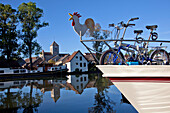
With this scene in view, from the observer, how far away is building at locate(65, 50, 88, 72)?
34.6 meters

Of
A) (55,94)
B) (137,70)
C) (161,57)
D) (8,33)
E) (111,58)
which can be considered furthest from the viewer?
(8,33)

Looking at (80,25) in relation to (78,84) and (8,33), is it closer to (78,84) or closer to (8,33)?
(78,84)

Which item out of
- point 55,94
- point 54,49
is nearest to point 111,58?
point 55,94

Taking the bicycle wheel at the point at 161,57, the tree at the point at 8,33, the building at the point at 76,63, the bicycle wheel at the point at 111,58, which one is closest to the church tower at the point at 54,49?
the building at the point at 76,63

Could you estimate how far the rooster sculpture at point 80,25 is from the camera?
165 inches

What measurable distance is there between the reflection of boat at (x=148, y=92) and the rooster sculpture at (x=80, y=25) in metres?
1.46

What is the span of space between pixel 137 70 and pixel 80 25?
187 centimetres

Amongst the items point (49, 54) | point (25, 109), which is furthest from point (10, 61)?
point (49, 54)

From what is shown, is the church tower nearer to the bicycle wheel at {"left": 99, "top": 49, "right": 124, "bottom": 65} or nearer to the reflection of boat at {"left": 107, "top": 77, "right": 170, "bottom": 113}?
the bicycle wheel at {"left": 99, "top": 49, "right": 124, "bottom": 65}

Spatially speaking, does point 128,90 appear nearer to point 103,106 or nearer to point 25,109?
point 103,106

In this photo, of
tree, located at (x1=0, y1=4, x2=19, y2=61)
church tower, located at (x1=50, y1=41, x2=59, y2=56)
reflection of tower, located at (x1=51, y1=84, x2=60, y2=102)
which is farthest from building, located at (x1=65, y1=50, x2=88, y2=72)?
church tower, located at (x1=50, y1=41, x2=59, y2=56)

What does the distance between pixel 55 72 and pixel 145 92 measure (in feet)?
87.5

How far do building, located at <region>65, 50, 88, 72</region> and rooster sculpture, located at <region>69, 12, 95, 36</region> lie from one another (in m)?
30.2

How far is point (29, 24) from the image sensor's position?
3038 centimetres
